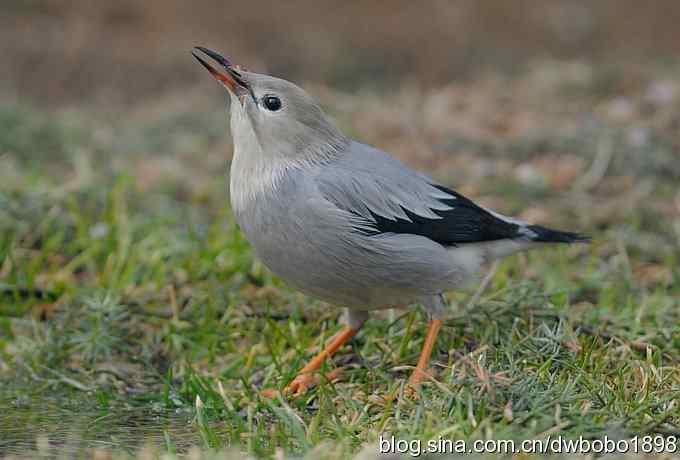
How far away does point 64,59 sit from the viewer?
33.4ft

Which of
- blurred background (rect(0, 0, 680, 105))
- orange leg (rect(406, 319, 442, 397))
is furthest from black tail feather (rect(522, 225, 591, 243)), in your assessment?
blurred background (rect(0, 0, 680, 105))

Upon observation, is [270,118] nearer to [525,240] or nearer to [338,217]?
[338,217]

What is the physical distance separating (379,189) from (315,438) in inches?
50.3

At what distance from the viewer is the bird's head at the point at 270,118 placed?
4.36 meters

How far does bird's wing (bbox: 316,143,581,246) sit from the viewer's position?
4.25 meters

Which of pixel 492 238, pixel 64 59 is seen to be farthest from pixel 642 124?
pixel 64 59

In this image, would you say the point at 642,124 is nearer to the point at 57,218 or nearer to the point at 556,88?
the point at 556,88

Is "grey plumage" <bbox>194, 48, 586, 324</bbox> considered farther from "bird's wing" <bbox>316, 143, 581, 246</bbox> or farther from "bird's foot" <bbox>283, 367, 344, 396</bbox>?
"bird's foot" <bbox>283, 367, 344, 396</bbox>

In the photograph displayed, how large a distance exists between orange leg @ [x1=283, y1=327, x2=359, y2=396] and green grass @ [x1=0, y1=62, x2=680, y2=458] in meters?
0.05

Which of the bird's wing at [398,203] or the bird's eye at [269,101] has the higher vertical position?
the bird's eye at [269,101]

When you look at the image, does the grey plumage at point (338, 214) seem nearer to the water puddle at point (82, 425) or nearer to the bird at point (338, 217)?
the bird at point (338, 217)

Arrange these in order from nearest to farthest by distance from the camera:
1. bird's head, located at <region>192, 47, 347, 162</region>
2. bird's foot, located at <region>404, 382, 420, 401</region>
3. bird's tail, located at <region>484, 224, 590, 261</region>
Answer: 1. bird's foot, located at <region>404, 382, 420, 401</region>
2. bird's head, located at <region>192, 47, 347, 162</region>
3. bird's tail, located at <region>484, 224, 590, 261</region>

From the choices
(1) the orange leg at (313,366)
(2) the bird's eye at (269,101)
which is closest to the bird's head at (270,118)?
(2) the bird's eye at (269,101)

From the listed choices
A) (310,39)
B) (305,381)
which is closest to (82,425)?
(305,381)
